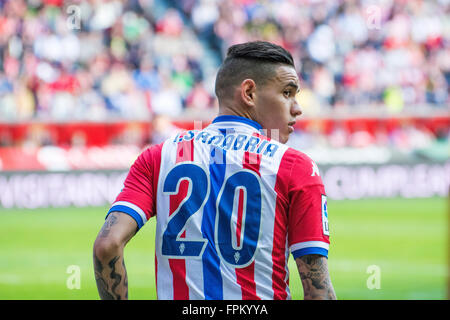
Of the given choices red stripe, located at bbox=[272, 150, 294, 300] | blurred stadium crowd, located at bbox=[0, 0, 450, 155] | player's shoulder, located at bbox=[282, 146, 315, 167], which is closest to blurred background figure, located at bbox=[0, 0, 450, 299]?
blurred stadium crowd, located at bbox=[0, 0, 450, 155]

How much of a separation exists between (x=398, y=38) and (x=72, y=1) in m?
8.17

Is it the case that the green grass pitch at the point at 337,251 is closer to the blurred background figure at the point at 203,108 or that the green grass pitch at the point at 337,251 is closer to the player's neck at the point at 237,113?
the blurred background figure at the point at 203,108

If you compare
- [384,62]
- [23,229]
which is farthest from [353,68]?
[23,229]

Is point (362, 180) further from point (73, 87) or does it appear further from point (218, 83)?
point (218, 83)

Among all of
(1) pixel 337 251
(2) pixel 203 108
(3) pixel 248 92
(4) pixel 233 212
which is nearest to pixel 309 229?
(4) pixel 233 212

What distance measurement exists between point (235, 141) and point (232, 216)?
11.4 inches

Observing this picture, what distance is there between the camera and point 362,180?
13.1m

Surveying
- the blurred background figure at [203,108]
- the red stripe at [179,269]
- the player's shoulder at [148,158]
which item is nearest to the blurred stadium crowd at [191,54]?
the blurred background figure at [203,108]

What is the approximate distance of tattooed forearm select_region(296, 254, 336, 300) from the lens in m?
2.29

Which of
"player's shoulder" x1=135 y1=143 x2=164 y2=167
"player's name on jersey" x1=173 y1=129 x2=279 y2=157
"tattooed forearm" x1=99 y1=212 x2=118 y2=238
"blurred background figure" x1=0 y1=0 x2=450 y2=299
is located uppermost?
"blurred background figure" x1=0 y1=0 x2=450 y2=299

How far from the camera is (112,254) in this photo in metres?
2.33

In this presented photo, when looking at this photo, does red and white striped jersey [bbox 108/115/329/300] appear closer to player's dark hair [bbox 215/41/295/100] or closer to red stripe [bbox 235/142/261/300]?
red stripe [bbox 235/142/261/300]
